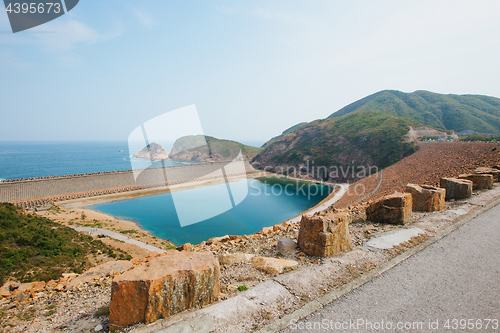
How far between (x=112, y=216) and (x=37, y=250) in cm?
2171

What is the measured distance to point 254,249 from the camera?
6.72 meters

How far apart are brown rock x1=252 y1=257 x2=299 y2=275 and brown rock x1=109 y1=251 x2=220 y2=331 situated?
4.74 feet

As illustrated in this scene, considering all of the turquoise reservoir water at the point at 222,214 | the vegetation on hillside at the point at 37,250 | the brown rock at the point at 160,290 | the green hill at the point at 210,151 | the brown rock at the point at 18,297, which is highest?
the green hill at the point at 210,151

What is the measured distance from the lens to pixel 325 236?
5.35 m

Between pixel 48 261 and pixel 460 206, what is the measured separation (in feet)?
63.2

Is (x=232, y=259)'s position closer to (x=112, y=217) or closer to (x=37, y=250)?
(x=37, y=250)

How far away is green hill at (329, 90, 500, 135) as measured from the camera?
82562 mm

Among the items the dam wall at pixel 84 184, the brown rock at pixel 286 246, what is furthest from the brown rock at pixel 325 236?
the dam wall at pixel 84 184

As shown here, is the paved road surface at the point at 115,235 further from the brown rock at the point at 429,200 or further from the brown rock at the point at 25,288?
the brown rock at the point at 429,200

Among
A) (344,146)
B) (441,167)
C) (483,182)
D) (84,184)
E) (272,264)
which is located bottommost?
(441,167)

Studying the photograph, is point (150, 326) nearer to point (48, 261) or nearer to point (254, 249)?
point (254, 249)

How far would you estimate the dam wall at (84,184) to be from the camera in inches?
1438

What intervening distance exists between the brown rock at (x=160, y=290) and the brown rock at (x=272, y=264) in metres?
1.44

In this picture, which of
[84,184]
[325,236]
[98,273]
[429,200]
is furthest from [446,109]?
[84,184]
